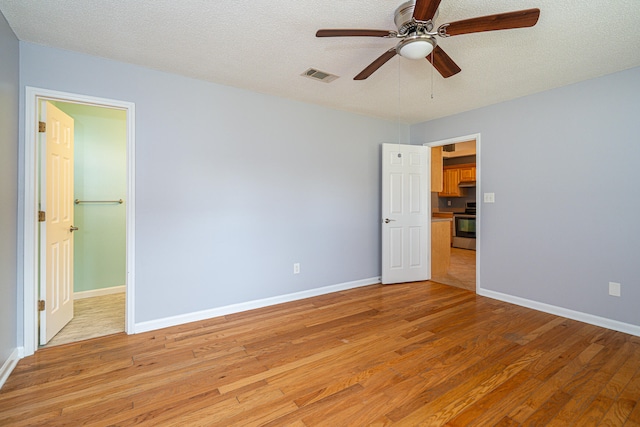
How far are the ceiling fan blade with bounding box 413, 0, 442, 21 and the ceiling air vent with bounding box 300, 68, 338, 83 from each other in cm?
135

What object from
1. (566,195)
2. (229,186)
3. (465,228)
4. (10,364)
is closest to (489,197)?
(566,195)

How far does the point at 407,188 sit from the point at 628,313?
8.50 feet

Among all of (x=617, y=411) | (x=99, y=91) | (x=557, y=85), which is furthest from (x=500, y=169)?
(x=99, y=91)

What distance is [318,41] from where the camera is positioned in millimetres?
2260

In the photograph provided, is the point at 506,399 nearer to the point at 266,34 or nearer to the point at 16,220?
the point at 266,34

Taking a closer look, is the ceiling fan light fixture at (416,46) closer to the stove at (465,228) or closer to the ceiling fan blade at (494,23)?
the ceiling fan blade at (494,23)

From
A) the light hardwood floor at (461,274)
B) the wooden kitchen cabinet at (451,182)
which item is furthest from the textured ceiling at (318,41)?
the wooden kitchen cabinet at (451,182)

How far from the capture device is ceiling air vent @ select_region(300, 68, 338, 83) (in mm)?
2793

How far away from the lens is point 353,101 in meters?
3.62

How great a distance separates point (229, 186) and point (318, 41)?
166cm

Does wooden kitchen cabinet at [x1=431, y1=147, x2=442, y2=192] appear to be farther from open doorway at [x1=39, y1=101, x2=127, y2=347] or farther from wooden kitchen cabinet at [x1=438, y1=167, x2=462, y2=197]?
open doorway at [x1=39, y1=101, x2=127, y2=347]

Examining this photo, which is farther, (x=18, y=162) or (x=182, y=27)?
(x=18, y=162)

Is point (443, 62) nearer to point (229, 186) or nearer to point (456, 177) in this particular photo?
point (229, 186)

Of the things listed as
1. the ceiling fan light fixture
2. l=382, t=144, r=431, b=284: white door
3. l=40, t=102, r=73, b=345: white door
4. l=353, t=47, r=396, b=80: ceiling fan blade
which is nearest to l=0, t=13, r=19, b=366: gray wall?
l=40, t=102, r=73, b=345: white door
